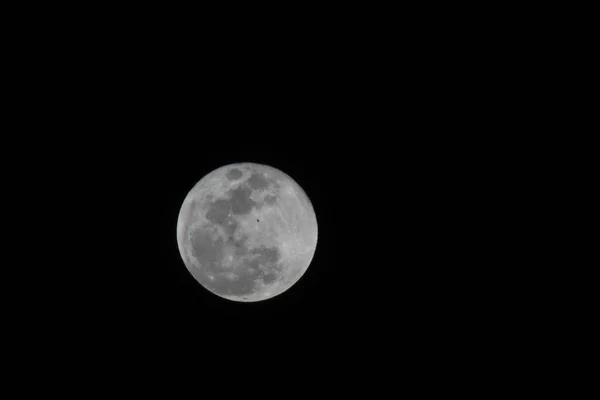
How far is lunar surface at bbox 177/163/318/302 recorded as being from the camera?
18.7ft

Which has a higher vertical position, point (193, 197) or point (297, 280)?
point (193, 197)

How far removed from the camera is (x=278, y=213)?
5832 mm

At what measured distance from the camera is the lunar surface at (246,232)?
5699 millimetres

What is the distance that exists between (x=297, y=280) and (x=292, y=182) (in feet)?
4.72

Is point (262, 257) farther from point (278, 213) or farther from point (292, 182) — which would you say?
point (292, 182)

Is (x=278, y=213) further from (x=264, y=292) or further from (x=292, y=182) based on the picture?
(x=264, y=292)

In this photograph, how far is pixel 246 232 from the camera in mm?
5656

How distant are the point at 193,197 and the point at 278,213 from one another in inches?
50.3

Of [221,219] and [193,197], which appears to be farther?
[193,197]

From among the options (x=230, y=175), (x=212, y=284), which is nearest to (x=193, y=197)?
(x=230, y=175)

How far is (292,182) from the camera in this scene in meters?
6.29

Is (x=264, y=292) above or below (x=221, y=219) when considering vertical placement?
below

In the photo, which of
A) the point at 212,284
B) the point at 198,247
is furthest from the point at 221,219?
the point at 212,284

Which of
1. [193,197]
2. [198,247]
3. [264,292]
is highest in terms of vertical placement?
[193,197]
